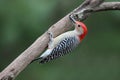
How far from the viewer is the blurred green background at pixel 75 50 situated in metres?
13.0

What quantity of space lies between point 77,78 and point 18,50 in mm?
1280

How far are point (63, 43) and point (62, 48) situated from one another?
10 cm

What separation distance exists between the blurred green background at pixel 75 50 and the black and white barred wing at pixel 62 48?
2.19 meters

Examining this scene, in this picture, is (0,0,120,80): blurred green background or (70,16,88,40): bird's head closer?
(70,16,88,40): bird's head

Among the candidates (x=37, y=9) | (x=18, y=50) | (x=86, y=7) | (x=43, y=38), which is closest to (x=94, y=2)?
(x=86, y=7)

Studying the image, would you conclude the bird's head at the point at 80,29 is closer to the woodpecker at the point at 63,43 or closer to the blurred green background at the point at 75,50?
the woodpecker at the point at 63,43

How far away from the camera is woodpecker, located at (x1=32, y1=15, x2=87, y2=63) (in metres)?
10.5

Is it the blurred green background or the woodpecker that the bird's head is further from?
the blurred green background

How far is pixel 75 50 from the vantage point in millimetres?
15367

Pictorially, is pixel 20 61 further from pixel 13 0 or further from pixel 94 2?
pixel 13 0

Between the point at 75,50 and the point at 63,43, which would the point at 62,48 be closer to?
the point at 63,43

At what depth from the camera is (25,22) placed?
12.9 m

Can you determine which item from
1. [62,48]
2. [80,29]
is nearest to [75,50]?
[80,29]

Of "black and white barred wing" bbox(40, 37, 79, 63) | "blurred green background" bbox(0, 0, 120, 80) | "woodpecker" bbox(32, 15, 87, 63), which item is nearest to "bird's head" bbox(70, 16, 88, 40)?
"woodpecker" bbox(32, 15, 87, 63)
